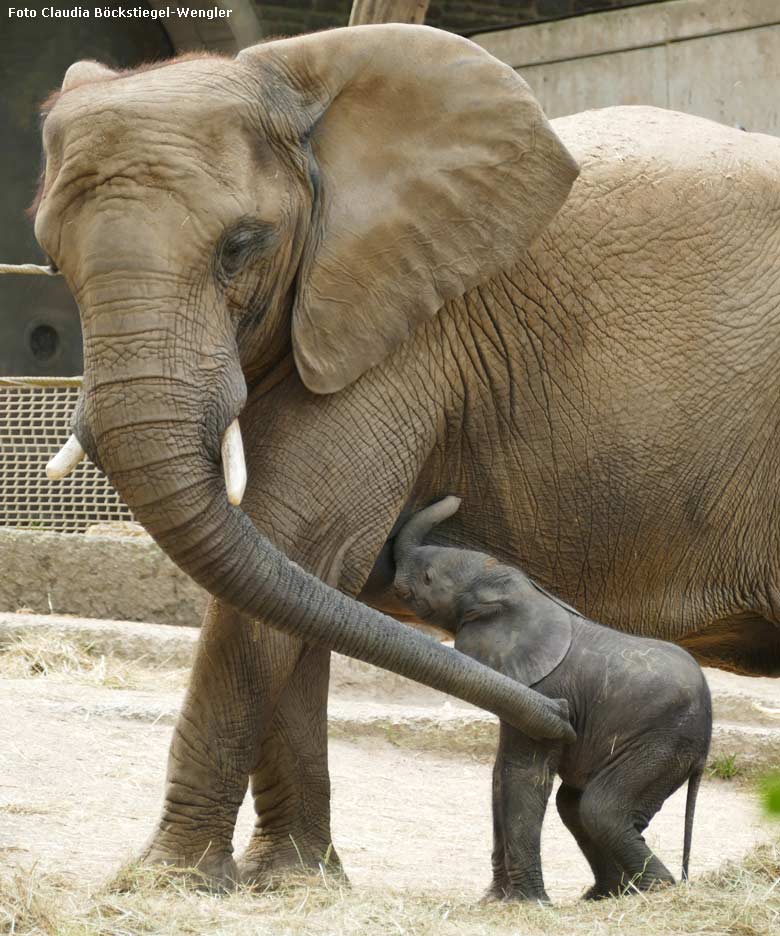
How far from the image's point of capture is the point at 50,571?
35.9 feet

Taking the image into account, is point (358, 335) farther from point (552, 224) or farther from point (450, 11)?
point (450, 11)

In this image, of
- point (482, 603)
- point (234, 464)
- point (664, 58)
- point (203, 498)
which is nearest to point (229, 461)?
point (234, 464)

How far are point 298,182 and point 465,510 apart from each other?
117 cm

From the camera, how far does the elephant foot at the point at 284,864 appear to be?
520cm

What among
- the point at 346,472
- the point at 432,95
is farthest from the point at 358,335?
the point at 432,95

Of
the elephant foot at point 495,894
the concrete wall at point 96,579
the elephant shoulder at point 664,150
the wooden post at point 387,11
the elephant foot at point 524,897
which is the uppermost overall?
the wooden post at point 387,11

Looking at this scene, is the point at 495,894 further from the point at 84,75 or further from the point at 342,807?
the point at 84,75

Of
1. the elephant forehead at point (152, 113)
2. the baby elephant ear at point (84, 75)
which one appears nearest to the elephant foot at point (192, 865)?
the elephant forehead at point (152, 113)

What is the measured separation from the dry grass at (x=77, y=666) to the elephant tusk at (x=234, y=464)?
478 centimetres

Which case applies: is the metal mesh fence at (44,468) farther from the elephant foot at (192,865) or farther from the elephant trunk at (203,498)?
the elephant trunk at (203,498)

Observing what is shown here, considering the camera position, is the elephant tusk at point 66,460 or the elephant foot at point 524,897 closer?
the elephant tusk at point 66,460

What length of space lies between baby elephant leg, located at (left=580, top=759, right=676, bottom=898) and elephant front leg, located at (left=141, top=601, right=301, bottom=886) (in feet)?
3.13

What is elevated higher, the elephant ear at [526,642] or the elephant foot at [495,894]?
the elephant ear at [526,642]

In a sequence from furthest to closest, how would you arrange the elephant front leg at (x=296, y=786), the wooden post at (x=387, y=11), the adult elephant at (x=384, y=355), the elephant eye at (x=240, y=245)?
the wooden post at (x=387, y=11), the elephant front leg at (x=296, y=786), the elephant eye at (x=240, y=245), the adult elephant at (x=384, y=355)
